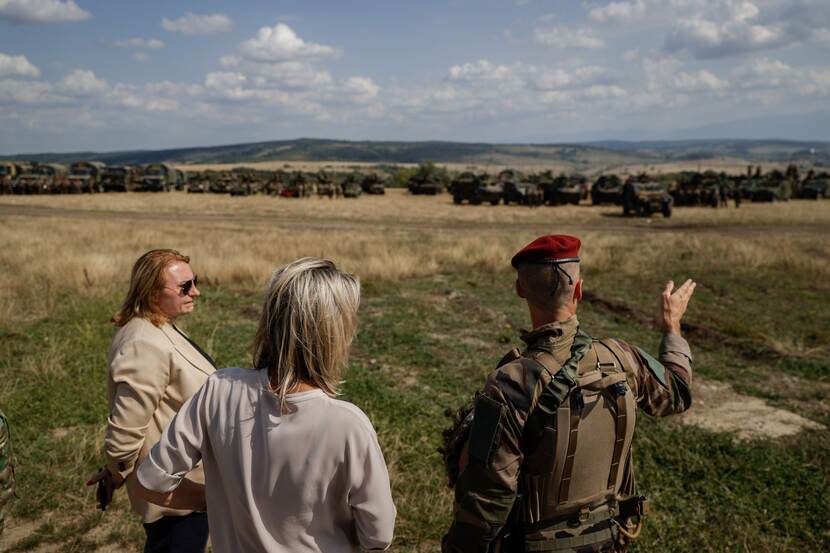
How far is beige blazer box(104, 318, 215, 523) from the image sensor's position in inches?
90.2

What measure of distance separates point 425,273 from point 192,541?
9.98m

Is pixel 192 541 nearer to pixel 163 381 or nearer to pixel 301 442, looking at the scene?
pixel 163 381

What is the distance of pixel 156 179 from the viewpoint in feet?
131

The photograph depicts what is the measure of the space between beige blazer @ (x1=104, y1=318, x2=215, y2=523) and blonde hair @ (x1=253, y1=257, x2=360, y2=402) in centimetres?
76

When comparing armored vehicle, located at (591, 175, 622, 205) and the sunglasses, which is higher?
the sunglasses

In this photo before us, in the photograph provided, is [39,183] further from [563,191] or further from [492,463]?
[492,463]

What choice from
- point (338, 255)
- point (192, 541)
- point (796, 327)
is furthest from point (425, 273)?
point (192, 541)

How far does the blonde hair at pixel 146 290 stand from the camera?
2498 mm

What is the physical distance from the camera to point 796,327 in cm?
888

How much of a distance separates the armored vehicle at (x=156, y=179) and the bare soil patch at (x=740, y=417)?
39.2 metres

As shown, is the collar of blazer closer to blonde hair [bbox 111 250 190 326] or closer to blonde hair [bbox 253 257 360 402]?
blonde hair [bbox 111 250 190 326]

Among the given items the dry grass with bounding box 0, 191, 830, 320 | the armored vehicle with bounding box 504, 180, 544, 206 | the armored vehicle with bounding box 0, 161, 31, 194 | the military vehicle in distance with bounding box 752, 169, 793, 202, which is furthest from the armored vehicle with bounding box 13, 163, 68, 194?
the military vehicle in distance with bounding box 752, 169, 793, 202

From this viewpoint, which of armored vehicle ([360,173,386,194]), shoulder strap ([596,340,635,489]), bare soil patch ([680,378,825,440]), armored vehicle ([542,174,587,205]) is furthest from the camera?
armored vehicle ([360,173,386,194])

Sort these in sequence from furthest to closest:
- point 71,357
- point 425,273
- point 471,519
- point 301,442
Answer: point 425,273, point 71,357, point 471,519, point 301,442
